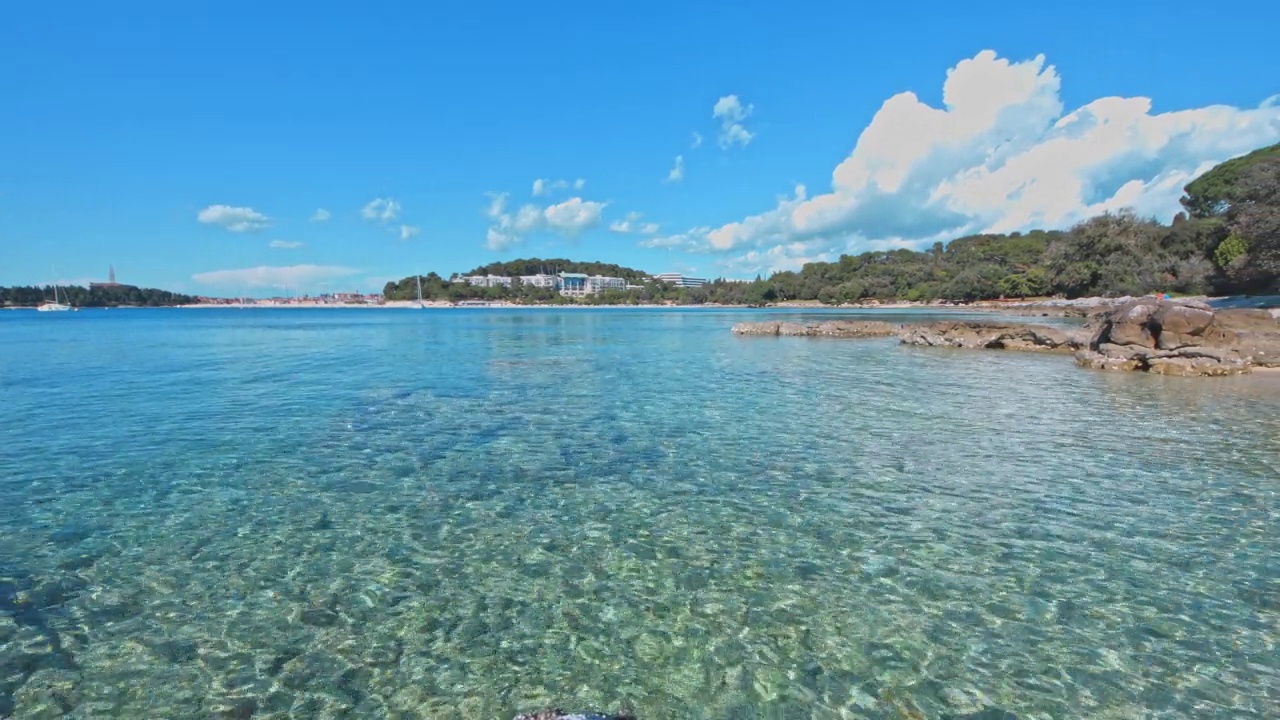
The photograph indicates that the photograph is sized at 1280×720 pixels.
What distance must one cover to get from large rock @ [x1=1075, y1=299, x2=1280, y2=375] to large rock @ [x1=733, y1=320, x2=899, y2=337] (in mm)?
23137

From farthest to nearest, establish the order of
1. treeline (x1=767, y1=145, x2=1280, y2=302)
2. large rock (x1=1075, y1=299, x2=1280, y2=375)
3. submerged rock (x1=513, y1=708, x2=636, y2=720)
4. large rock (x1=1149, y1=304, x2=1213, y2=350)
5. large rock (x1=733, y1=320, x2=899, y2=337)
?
large rock (x1=733, y1=320, x2=899, y2=337) < treeline (x1=767, y1=145, x2=1280, y2=302) < large rock (x1=1149, y1=304, x2=1213, y2=350) < large rock (x1=1075, y1=299, x2=1280, y2=375) < submerged rock (x1=513, y1=708, x2=636, y2=720)

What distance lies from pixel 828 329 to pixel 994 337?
1557 cm

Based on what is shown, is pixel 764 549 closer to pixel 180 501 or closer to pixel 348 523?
pixel 348 523

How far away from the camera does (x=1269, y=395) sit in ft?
57.7

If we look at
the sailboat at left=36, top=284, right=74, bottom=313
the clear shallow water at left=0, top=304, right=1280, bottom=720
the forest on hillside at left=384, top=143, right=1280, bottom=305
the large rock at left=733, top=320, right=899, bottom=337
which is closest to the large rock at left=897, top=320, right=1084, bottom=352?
the large rock at left=733, top=320, right=899, bottom=337

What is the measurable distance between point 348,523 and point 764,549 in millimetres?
5617

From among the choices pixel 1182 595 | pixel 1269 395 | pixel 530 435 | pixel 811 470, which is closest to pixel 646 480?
pixel 811 470

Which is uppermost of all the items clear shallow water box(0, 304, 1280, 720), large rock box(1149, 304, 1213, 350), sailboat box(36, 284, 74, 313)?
sailboat box(36, 284, 74, 313)

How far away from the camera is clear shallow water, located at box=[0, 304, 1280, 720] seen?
4809 millimetres

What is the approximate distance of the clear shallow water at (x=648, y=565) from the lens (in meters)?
4.81

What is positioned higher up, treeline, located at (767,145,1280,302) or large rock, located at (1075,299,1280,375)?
treeline, located at (767,145,1280,302)

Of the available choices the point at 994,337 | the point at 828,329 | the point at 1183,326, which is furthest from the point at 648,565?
the point at 828,329

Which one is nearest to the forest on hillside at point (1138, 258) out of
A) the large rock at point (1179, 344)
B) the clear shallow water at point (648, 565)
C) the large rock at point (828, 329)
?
the large rock at point (1179, 344)

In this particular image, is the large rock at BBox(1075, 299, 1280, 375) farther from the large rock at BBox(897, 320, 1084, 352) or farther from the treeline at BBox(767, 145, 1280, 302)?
the treeline at BBox(767, 145, 1280, 302)
